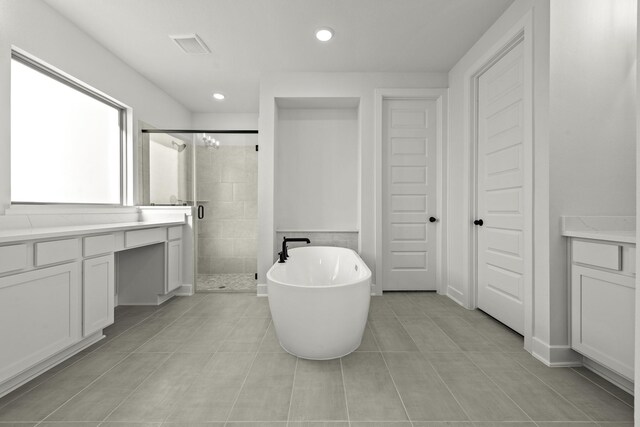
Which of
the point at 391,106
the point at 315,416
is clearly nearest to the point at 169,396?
the point at 315,416

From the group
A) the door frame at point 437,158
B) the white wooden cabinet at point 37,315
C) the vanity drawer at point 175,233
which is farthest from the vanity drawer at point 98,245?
the door frame at point 437,158

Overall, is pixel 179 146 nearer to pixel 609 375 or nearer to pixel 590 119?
pixel 590 119

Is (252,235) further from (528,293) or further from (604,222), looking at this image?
(604,222)

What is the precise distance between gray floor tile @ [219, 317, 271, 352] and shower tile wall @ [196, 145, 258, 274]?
119 centimetres

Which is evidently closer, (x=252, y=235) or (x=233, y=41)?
(x=233, y=41)

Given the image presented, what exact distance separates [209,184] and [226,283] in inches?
49.9

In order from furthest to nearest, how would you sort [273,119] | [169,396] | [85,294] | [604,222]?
[273,119], [85,294], [604,222], [169,396]

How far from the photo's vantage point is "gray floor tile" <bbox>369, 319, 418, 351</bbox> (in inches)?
82.7

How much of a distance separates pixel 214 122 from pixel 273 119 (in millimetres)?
1794

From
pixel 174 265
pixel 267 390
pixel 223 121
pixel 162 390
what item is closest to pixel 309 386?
pixel 267 390

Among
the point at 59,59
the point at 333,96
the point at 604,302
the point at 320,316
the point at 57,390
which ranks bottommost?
the point at 57,390

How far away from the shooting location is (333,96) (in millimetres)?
3357

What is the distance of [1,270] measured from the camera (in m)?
1.48

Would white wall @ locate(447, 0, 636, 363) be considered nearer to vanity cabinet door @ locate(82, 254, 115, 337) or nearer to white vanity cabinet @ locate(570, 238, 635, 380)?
white vanity cabinet @ locate(570, 238, 635, 380)
